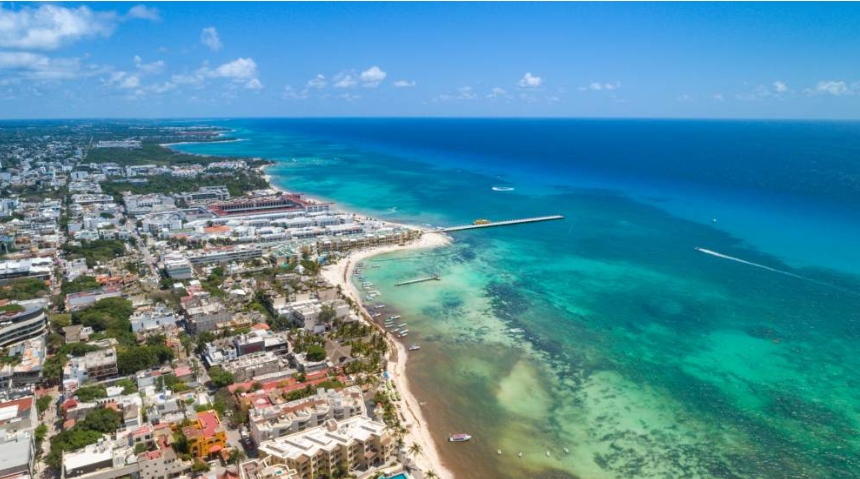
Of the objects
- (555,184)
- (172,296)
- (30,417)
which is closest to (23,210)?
(172,296)

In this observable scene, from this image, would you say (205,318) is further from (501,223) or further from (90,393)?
(501,223)

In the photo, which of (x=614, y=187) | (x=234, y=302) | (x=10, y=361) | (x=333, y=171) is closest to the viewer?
(x=10, y=361)

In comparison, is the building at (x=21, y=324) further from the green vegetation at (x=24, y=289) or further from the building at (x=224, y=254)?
the building at (x=224, y=254)

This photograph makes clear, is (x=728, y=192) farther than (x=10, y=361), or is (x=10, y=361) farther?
(x=728, y=192)

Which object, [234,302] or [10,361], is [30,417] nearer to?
[10,361]

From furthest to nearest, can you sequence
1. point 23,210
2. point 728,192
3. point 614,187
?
1. point 614,187
2. point 728,192
3. point 23,210

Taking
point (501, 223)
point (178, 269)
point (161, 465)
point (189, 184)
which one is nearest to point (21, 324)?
point (178, 269)

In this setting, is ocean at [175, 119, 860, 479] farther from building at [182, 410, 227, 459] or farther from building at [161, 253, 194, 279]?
building at [161, 253, 194, 279]

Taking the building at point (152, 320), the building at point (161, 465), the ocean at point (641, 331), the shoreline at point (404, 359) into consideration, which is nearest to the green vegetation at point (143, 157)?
the ocean at point (641, 331)
